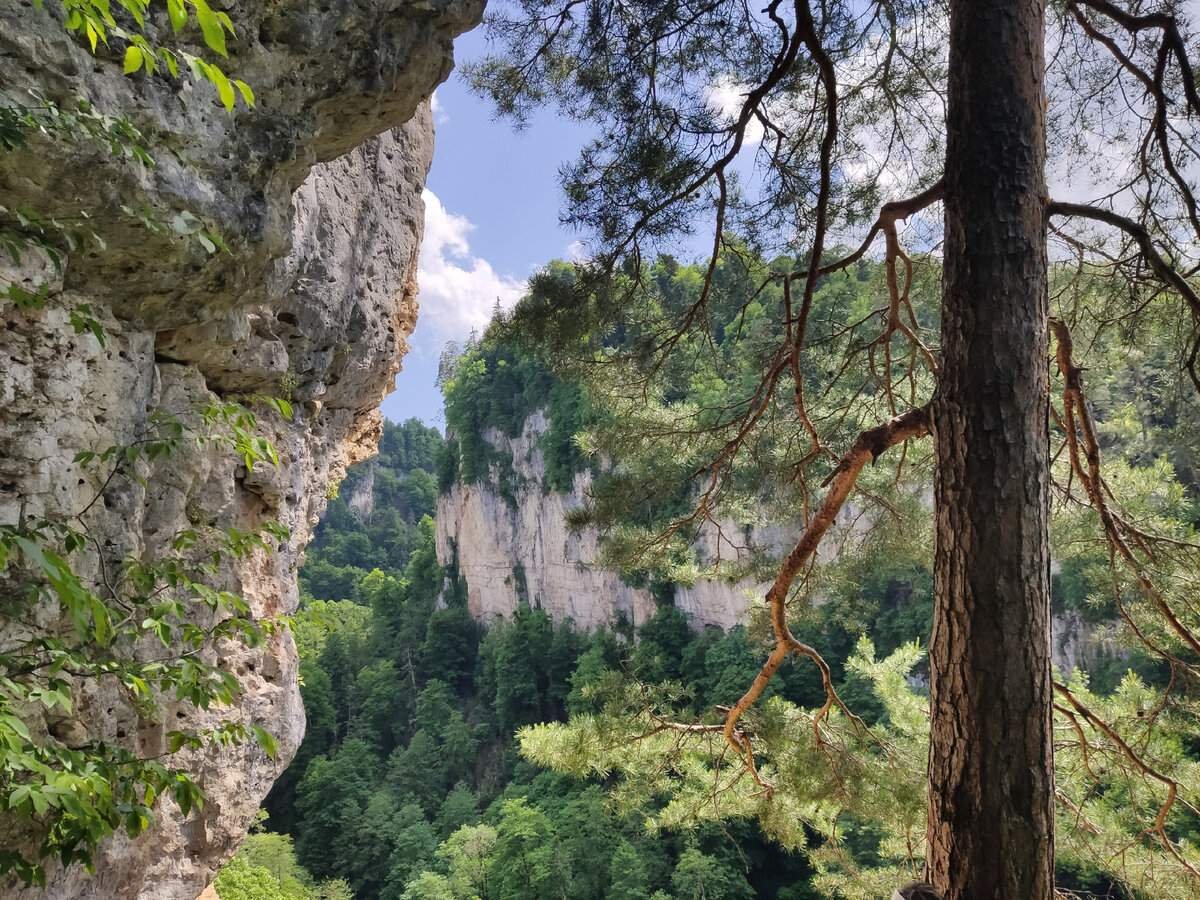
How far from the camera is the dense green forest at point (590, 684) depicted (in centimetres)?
334

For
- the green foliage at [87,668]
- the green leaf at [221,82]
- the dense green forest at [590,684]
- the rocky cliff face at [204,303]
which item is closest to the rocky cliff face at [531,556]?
the dense green forest at [590,684]

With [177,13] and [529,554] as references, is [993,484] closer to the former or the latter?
[177,13]

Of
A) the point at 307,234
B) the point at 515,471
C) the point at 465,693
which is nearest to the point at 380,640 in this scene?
the point at 465,693

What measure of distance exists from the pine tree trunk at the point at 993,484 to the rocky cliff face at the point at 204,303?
173 cm

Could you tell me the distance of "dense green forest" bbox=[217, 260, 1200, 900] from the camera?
3.34 metres

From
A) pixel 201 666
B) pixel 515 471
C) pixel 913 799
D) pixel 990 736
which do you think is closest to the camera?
pixel 201 666

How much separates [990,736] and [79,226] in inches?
91.8

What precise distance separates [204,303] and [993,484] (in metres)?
2.31

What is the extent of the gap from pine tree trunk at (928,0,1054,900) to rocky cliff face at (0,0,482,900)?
5.69ft

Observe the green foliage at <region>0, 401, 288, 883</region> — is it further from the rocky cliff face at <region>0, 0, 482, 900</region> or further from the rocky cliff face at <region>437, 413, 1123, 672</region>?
the rocky cliff face at <region>437, 413, 1123, 672</region>

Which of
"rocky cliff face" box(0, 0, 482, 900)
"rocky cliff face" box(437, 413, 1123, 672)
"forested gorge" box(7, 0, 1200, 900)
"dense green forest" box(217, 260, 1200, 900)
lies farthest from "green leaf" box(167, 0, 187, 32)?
"rocky cliff face" box(437, 413, 1123, 672)

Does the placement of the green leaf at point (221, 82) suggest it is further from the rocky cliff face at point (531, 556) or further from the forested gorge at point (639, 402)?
the rocky cliff face at point (531, 556)

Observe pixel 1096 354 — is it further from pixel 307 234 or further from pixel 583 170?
pixel 307 234

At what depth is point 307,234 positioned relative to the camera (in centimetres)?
320
